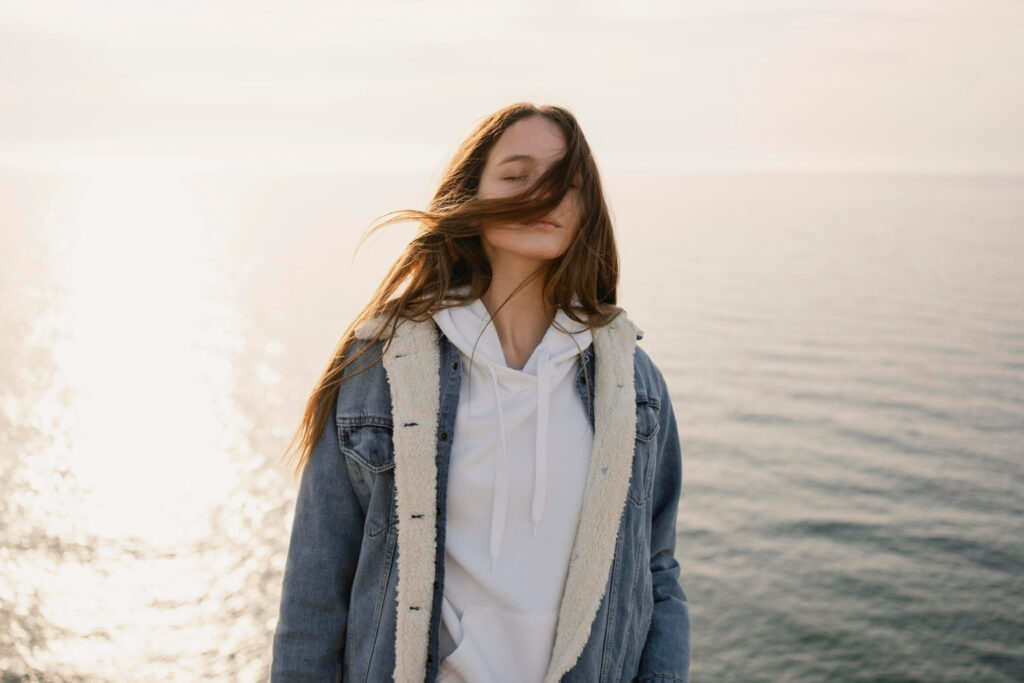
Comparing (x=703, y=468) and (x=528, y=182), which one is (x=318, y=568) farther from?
(x=703, y=468)

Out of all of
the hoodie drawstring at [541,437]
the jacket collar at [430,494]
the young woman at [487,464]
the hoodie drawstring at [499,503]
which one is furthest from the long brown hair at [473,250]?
the hoodie drawstring at [499,503]

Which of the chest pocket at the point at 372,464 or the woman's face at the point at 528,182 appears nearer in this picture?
the chest pocket at the point at 372,464

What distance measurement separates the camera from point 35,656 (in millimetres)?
31734

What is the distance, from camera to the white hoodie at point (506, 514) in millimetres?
2578

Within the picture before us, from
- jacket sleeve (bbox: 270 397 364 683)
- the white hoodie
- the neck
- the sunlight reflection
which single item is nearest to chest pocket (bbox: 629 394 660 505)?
the white hoodie

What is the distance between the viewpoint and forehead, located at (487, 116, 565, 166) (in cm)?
277

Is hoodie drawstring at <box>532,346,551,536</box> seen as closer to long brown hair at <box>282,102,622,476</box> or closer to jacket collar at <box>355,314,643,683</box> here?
jacket collar at <box>355,314,643,683</box>

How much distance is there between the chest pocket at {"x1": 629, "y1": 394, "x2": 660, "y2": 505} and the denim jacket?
0.04ft

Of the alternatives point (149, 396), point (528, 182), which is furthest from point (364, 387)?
point (149, 396)

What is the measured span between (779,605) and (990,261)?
283ft

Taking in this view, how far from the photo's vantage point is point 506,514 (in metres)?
2.62

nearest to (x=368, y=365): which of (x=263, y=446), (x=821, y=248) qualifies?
(x=263, y=446)

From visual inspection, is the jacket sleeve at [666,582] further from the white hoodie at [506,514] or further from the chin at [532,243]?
the chin at [532,243]

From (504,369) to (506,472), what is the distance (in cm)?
32
